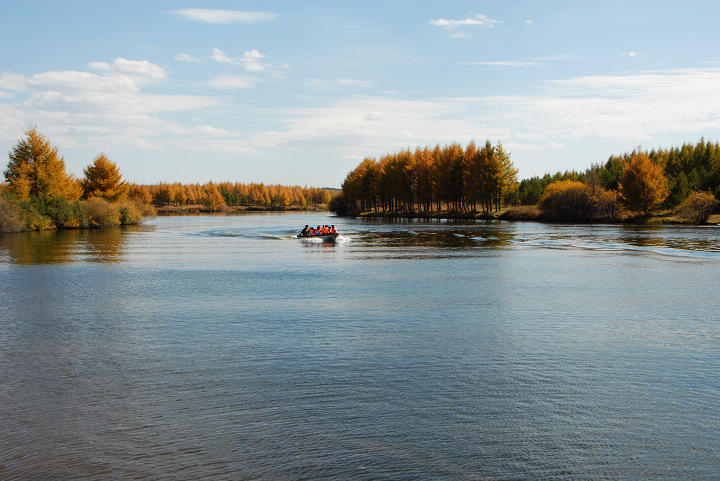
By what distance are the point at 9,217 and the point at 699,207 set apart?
225 ft

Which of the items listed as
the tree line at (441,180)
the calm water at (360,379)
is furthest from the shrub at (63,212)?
the tree line at (441,180)

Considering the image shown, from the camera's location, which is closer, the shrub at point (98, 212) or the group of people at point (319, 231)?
the group of people at point (319, 231)

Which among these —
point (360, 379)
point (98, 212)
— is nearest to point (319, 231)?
point (98, 212)

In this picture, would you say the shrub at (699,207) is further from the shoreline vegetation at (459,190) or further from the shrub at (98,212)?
the shrub at (98,212)

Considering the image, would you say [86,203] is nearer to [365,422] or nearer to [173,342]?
[173,342]

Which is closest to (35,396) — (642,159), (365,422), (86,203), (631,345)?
(365,422)

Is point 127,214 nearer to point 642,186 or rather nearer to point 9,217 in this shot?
point 9,217

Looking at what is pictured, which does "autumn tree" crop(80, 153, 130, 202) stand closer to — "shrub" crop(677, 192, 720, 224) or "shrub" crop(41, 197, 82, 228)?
"shrub" crop(41, 197, 82, 228)

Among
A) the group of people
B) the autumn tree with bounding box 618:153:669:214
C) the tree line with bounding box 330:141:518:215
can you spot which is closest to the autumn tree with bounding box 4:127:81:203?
the group of people

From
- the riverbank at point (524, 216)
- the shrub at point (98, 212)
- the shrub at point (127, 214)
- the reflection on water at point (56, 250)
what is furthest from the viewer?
the shrub at point (127, 214)

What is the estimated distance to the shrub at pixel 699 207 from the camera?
61750 mm

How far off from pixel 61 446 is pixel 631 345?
11.5 meters

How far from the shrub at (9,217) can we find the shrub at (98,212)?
32.4ft

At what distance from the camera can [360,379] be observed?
35.0ft
